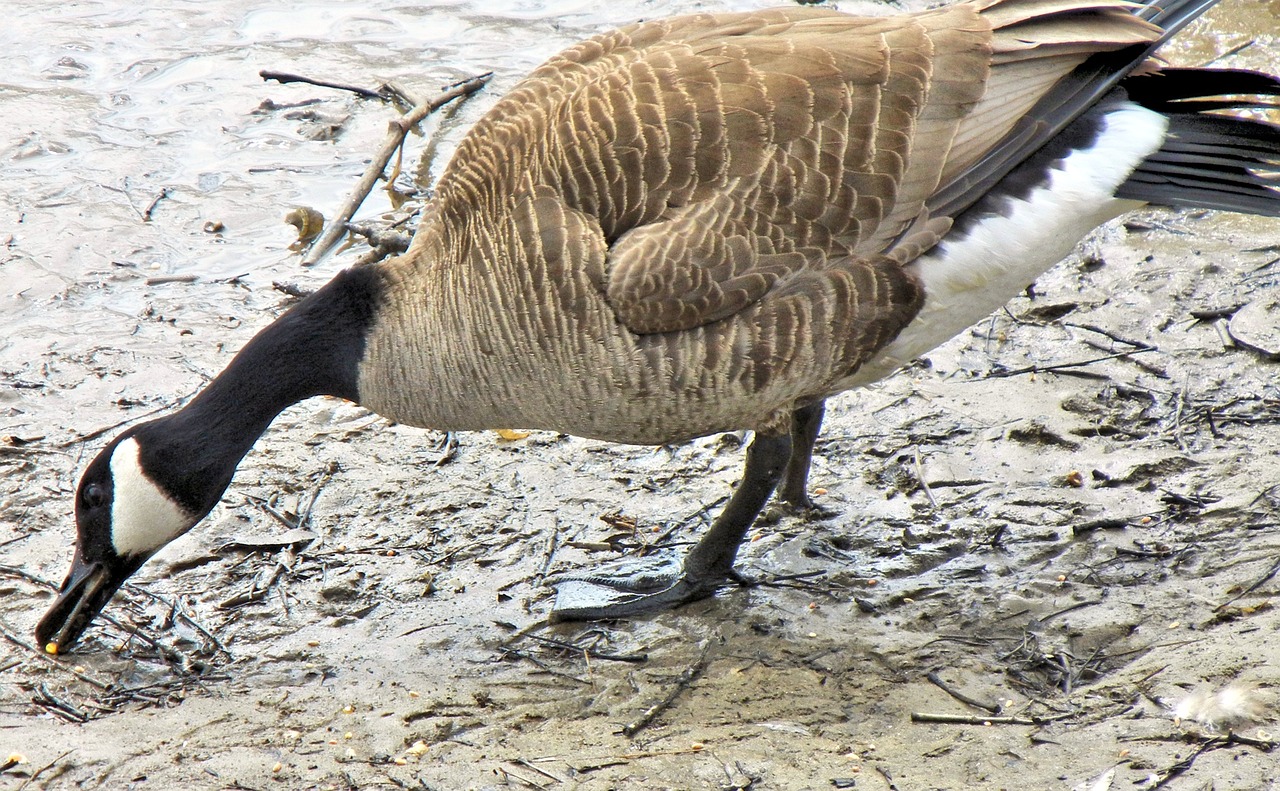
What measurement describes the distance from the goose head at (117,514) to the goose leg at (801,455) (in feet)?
7.68

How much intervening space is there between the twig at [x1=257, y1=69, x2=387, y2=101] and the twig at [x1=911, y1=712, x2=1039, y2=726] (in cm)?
597

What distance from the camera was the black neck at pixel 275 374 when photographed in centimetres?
455

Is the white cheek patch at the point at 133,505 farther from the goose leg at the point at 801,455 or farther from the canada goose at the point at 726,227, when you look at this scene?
the goose leg at the point at 801,455

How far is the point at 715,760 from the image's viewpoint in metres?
3.80

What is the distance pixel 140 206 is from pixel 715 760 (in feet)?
17.6

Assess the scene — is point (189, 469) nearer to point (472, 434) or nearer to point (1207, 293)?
point (472, 434)

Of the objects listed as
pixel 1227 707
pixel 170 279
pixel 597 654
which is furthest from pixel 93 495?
pixel 1227 707

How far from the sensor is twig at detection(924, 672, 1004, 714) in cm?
399

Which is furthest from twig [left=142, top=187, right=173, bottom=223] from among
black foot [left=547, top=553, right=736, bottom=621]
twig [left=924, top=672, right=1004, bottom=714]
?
twig [left=924, top=672, right=1004, bottom=714]

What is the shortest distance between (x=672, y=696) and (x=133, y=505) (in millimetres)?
2050

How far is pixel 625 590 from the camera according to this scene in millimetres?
4887

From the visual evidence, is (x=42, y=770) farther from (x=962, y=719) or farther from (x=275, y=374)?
(x=962, y=719)

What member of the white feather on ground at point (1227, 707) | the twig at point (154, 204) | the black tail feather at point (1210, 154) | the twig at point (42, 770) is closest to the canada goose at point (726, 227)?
the black tail feather at point (1210, 154)

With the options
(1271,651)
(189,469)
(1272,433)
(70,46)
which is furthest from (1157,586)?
(70,46)
